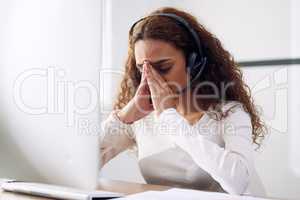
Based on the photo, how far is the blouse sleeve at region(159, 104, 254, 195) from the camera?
1.04 m

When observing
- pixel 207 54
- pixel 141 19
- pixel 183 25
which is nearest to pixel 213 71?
pixel 207 54

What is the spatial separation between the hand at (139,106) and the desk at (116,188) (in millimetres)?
180

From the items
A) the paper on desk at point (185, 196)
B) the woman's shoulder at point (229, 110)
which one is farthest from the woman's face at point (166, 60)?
the paper on desk at point (185, 196)

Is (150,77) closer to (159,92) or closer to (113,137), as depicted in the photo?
(159,92)

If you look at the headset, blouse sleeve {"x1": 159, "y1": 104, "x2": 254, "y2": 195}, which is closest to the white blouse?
blouse sleeve {"x1": 159, "y1": 104, "x2": 254, "y2": 195}

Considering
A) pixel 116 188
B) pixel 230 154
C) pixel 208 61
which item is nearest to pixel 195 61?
pixel 208 61

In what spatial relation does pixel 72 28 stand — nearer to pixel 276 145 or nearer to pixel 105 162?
pixel 105 162

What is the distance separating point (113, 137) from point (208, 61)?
0.37 m

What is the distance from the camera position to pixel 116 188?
1.17 m

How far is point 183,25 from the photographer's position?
1.13 meters

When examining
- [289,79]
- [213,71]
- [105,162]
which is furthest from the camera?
[105,162]

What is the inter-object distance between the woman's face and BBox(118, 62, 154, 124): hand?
0.05m

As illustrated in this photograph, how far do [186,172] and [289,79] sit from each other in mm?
356

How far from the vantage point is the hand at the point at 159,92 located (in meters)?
1.13
